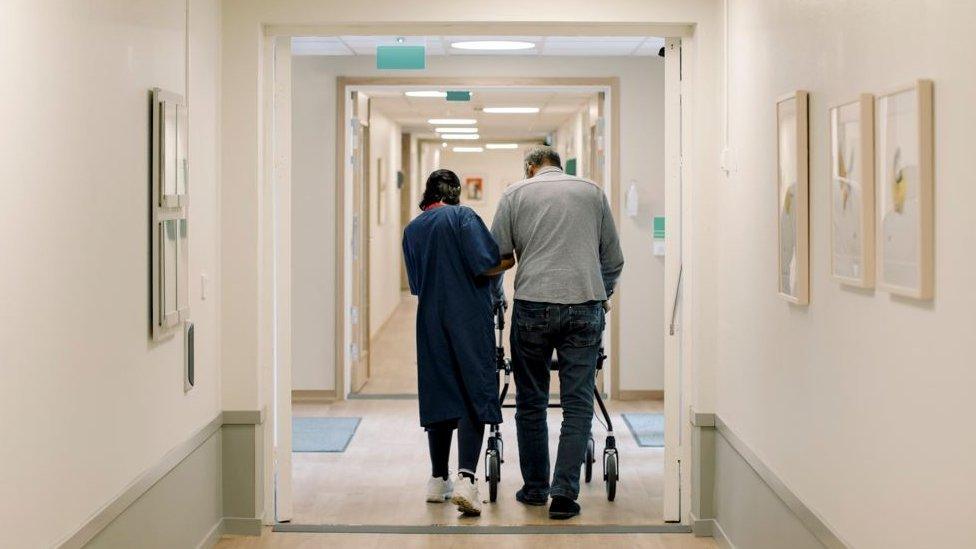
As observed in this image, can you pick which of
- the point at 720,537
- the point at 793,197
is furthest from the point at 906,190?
the point at 720,537

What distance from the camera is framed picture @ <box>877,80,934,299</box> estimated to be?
85.6 inches

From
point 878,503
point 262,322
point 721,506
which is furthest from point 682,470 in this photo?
point 878,503

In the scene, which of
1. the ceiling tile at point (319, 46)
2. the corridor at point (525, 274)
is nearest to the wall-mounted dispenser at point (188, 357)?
the corridor at point (525, 274)

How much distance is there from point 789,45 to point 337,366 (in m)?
4.81

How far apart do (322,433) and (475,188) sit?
63.3 ft

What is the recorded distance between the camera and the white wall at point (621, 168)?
7461mm

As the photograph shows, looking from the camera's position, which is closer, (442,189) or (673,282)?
(673,282)

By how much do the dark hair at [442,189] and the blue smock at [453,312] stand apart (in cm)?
8

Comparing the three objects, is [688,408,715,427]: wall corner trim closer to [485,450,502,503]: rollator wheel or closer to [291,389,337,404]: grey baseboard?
[485,450,502,503]: rollator wheel

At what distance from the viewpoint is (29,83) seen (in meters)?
2.49

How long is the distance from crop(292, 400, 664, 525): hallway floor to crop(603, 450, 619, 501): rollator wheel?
0.05 meters

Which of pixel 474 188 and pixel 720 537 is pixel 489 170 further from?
pixel 720 537

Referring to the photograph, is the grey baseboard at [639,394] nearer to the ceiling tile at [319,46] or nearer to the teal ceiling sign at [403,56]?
the ceiling tile at [319,46]

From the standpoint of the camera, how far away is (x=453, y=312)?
15.2ft
